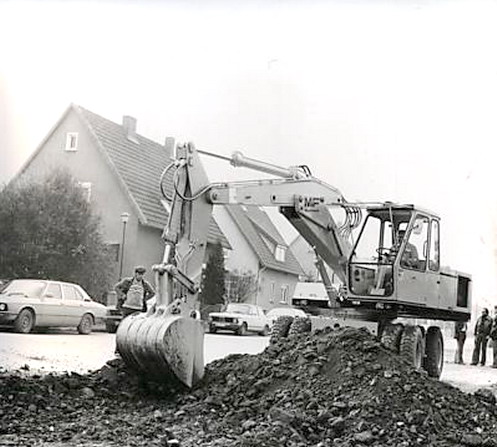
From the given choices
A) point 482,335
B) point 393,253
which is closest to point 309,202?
point 393,253

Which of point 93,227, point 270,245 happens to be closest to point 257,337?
point 270,245

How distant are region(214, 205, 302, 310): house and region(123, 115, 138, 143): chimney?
1.15 ft

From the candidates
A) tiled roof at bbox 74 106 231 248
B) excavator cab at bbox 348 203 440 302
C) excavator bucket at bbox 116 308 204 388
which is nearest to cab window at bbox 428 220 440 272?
excavator cab at bbox 348 203 440 302

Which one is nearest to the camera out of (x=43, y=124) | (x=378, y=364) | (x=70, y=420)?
(x=70, y=420)

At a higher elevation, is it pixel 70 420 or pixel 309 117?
pixel 309 117

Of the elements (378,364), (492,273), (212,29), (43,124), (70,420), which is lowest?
(70,420)

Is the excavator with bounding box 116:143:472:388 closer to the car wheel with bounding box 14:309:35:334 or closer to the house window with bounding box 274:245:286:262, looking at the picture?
the house window with bounding box 274:245:286:262

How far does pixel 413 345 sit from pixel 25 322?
1.23 m

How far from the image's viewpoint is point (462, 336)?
9.26 feet

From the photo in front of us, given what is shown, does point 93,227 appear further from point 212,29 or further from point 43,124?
point 212,29

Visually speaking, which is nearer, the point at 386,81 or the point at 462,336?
the point at 386,81

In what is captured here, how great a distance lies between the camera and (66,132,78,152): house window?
8.99ft

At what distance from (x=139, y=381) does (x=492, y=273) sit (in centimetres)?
108

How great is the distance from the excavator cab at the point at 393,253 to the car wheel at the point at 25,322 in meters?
1.03
